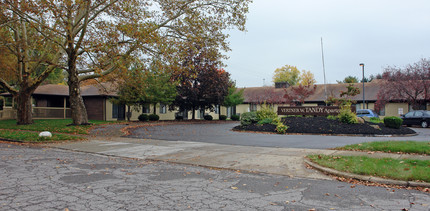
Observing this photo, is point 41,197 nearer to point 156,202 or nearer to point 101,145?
point 156,202

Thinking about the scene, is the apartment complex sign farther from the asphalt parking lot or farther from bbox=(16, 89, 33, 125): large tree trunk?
bbox=(16, 89, 33, 125): large tree trunk

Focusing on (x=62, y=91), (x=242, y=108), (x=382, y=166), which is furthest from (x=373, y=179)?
(x=242, y=108)

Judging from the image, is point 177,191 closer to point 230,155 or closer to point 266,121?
point 230,155

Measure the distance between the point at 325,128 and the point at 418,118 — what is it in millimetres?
12613

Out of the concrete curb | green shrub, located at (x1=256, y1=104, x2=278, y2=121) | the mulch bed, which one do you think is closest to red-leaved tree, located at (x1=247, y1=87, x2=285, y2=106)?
green shrub, located at (x1=256, y1=104, x2=278, y2=121)

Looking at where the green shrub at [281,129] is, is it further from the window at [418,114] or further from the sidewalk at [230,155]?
the window at [418,114]

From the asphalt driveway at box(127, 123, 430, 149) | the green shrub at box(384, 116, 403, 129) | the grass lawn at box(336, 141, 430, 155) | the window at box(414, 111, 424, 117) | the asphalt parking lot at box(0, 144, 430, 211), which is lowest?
the asphalt parking lot at box(0, 144, 430, 211)

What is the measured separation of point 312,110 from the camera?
77.2 feet

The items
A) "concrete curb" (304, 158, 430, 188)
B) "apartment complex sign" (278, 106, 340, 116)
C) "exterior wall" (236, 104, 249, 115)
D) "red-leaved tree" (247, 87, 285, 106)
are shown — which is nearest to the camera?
"concrete curb" (304, 158, 430, 188)

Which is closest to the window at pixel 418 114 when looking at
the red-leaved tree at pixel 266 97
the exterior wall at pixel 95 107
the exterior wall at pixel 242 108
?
the red-leaved tree at pixel 266 97

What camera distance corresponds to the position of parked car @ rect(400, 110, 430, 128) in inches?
1011

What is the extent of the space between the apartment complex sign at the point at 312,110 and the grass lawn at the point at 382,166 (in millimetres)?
14168

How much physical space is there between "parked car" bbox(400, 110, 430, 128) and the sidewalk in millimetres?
19753

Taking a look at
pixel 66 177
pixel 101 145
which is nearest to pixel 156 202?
pixel 66 177
